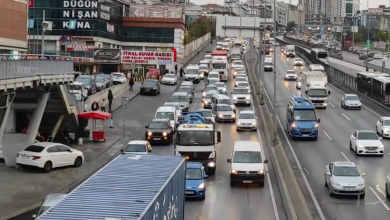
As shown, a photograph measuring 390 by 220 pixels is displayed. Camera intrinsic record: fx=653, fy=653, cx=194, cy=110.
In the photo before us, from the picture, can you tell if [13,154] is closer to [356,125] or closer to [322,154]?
[322,154]

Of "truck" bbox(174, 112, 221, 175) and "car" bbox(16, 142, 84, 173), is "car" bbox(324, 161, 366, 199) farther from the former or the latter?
"car" bbox(16, 142, 84, 173)

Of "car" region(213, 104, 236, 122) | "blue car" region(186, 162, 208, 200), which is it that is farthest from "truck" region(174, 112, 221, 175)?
"car" region(213, 104, 236, 122)

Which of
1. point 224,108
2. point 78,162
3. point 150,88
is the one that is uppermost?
point 150,88

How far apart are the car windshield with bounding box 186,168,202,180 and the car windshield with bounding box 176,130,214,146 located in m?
4.33

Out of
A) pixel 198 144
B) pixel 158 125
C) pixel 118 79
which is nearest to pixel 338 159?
A: pixel 198 144

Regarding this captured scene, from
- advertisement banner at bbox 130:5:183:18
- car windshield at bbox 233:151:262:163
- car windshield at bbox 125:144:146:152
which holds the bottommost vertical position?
car windshield at bbox 125:144:146:152

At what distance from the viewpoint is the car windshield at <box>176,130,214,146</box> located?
96.3 feet

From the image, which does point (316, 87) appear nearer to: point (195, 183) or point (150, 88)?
point (150, 88)

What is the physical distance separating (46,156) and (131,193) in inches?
763

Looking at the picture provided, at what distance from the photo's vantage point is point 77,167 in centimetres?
3228

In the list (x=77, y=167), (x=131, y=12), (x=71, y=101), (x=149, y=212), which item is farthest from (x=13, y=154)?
(x=131, y=12)

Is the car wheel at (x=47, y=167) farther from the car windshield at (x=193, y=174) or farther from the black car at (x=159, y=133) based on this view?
the black car at (x=159, y=133)

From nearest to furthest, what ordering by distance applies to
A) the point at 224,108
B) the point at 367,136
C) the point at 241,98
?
the point at 367,136, the point at 224,108, the point at 241,98

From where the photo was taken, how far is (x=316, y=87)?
180 ft
